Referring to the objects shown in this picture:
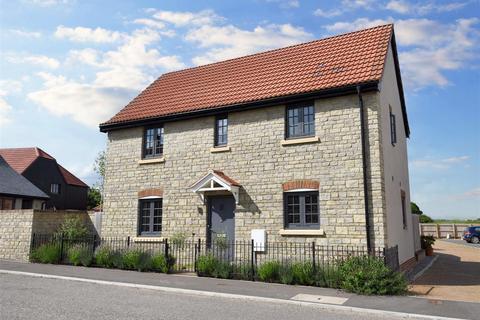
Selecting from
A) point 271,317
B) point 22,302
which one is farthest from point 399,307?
point 22,302

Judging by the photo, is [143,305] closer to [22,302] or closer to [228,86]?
[22,302]

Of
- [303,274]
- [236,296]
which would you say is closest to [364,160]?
[303,274]

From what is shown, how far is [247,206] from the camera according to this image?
14016 mm

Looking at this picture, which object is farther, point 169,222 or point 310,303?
point 169,222

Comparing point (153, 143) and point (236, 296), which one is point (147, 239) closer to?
point (153, 143)

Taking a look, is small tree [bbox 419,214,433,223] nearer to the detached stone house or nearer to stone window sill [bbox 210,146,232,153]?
the detached stone house

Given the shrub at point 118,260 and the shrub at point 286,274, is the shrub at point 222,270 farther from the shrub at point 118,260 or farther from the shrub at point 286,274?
the shrub at point 118,260

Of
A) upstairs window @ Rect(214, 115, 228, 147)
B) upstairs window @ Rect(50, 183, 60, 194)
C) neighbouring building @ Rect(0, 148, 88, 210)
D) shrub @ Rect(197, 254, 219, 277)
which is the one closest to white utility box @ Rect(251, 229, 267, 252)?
shrub @ Rect(197, 254, 219, 277)

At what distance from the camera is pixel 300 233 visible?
41.8 ft

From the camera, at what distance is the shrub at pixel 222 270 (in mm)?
12117

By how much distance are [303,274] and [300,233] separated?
1871 millimetres

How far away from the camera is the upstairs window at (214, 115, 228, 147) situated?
50.1 ft

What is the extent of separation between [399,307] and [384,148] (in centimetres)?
585

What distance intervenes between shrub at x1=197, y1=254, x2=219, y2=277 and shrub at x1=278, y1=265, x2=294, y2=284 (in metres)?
2.13
